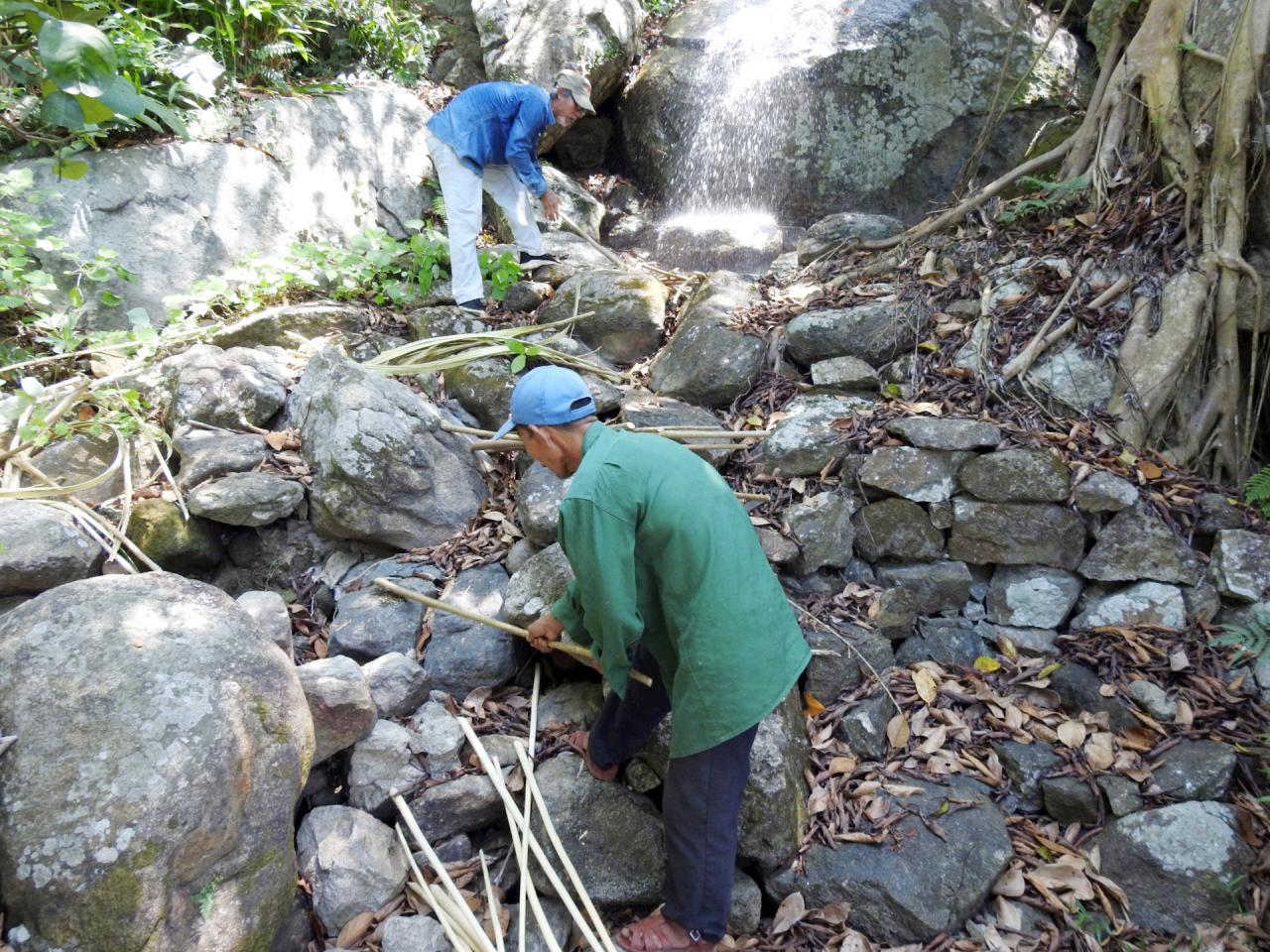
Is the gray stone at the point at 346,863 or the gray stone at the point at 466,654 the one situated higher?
the gray stone at the point at 466,654

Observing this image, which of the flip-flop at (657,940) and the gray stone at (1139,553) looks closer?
the flip-flop at (657,940)

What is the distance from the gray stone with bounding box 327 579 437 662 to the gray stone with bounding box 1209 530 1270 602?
3.63m

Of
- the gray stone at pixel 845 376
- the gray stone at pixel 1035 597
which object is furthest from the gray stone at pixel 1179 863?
the gray stone at pixel 845 376

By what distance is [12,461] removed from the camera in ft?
12.7

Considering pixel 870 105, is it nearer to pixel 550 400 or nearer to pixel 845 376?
pixel 845 376

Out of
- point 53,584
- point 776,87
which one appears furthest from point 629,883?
point 776,87

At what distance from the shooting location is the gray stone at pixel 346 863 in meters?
2.67

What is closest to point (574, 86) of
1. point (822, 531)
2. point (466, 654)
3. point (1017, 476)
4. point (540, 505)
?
point (540, 505)

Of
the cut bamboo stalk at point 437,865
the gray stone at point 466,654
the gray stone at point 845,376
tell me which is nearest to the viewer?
the cut bamboo stalk at point 437,865

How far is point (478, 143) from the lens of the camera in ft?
18.5

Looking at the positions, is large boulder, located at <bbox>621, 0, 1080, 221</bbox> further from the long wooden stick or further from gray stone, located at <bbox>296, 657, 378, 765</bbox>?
gray stone, located at <bbox>296, 657, 378, 765</bbox>

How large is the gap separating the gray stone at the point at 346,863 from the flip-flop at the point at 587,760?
0.74m

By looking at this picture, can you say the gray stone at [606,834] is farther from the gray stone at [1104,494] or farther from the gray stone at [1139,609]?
the gray stone at [1104,494]

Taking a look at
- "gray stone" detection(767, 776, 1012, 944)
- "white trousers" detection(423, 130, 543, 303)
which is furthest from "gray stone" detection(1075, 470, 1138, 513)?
"white trousers" detection(423, 130, 543, 303)
